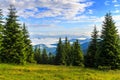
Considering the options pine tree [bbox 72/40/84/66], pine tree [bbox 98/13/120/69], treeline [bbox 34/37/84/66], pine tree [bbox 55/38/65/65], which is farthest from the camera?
pine tree [bbox 55/38/65/65]

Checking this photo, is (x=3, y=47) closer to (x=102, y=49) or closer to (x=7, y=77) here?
(x=102, y=49)

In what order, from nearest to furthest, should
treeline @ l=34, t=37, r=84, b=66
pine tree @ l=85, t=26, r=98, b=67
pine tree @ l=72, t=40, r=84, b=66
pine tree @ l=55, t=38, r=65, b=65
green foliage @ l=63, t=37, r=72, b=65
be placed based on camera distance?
pine tree @ l=85, t=26, r=98, b=67
pine tree @ l=72, t=40, r=84, b=66
treeline @ l=34, t=37, r=84, b=66
green foliage @ l=63, t=37, r=72, b=65
pine tree @ l=55, t=38, r=65, b=65

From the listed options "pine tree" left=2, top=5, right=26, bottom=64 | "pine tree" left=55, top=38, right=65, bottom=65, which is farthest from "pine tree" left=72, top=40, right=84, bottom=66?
"pine tree" left=2, top=5, right=26, bottom=64

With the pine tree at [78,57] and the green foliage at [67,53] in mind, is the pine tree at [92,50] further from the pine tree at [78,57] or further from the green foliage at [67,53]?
the green foliage at [67,53]

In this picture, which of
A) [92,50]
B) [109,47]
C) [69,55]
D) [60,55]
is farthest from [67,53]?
[109,47]

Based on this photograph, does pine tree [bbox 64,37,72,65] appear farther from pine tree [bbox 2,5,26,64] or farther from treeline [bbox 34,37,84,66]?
pine tree [bbox 2,5,26,64]

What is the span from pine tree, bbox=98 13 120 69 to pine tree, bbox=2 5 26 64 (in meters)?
16.2

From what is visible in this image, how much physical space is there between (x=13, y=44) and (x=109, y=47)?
63.2ft

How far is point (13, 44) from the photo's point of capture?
169 ft

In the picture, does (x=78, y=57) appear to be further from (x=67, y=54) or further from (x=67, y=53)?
(x=67, y=53)

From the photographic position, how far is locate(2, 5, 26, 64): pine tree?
51219 millimetres

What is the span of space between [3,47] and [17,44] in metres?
2.97

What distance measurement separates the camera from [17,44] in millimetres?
51969

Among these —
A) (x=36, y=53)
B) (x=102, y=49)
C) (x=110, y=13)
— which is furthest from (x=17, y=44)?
(x=36, y=53)
